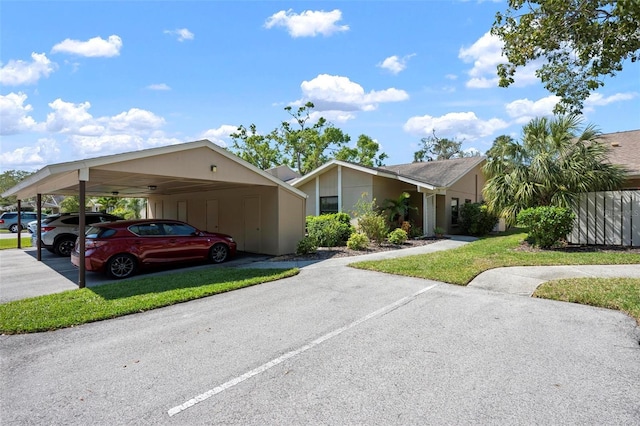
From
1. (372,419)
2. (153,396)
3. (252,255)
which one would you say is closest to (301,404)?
(372,419)

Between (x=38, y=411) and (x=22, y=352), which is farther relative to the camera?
(x=22, y=352)

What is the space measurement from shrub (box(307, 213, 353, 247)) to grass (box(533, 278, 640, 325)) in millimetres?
8180

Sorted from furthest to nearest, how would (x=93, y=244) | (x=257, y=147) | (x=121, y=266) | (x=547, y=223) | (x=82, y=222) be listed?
(x=257, y=147)
(x=547, y=223)
(x=121, y=266)
(x=93, y=244)
(x=82, y=222)

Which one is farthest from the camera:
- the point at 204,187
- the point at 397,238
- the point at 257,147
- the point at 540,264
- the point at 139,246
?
the point at 257,147

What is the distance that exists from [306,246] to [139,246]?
5.00 m

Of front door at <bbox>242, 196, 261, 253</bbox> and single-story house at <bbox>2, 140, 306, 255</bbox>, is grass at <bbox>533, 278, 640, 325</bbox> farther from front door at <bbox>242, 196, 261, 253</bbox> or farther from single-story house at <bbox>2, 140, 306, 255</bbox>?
front door at <bbox>242, 196, 261, 253</bbox>

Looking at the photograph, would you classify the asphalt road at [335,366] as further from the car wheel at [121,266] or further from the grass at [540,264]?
the car wheel at [121,266]

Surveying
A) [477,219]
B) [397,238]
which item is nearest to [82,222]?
[397,238]

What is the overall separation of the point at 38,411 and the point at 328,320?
3.48m

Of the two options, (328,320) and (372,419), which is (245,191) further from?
(372,419)

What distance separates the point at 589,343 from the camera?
14.8ft

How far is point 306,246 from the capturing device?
481 inches

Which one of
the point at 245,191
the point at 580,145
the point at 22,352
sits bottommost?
the point at 22,352

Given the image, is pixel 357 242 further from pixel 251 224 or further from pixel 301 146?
pixel 301 146
